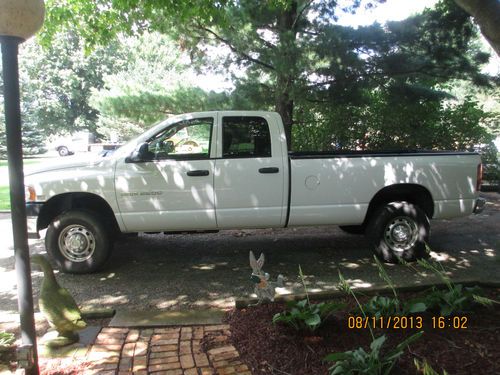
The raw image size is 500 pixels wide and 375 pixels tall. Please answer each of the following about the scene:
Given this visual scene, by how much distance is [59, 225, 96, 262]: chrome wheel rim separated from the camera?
5.18 m

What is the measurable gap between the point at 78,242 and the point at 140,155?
51.4 inches

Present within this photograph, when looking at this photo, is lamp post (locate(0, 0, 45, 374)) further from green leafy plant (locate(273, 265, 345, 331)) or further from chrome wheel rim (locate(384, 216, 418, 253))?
chrome wheel rim (locate(384, 216, 418, 253))

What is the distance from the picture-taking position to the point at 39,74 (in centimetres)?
4150

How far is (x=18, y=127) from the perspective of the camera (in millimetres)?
2643

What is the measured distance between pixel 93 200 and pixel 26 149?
30556 millimetres

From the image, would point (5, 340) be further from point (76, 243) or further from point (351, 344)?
point (351, 344)

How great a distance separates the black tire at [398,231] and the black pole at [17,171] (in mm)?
4101

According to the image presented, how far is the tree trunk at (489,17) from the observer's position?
11.9 ft

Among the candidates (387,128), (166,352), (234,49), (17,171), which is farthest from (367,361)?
(387,128)

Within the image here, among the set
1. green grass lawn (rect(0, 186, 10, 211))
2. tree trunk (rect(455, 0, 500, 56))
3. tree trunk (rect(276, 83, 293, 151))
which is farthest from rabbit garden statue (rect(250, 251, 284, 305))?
green grass lawn (rect(0, 186, 10, 211))

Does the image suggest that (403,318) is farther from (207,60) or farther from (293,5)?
(207,60)

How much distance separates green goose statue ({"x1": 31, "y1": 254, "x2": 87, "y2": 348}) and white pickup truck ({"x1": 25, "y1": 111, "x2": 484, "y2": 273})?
1.87 m

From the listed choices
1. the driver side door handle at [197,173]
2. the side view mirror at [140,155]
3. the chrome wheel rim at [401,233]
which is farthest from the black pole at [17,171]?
the chrome wheel rim at [401,233]

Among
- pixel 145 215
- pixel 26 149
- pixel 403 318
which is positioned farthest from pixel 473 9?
pixel 26 149
